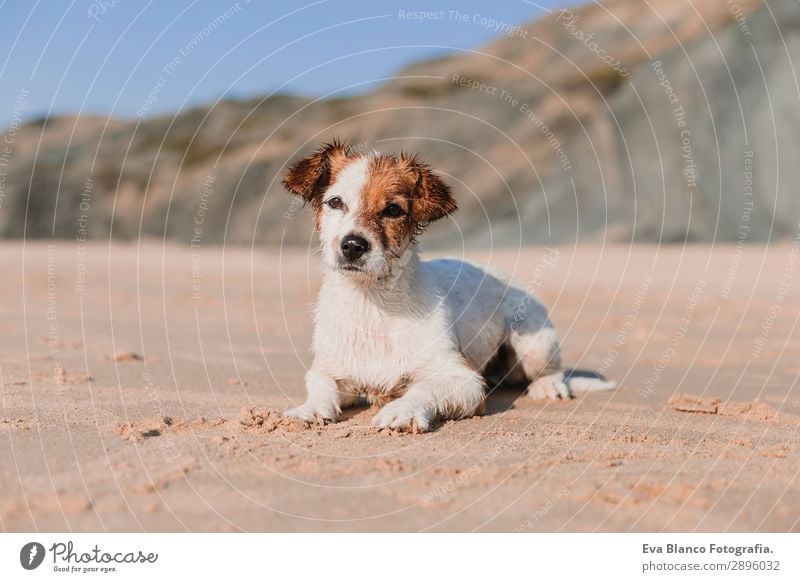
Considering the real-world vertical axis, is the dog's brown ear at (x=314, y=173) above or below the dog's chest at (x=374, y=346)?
above

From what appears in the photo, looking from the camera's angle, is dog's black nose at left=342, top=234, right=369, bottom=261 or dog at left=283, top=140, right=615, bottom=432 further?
dog at left=283, top=140, right=615, bottom=432

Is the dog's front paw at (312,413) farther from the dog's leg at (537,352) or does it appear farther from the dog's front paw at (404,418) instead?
the dog's leg at (537,352)

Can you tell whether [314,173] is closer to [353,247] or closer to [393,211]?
[393,211]

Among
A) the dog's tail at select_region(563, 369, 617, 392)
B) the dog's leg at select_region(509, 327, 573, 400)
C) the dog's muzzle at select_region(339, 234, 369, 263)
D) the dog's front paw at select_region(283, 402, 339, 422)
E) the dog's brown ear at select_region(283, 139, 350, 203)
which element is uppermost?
the dog's brown ear at select_region(283, 139, 350, 203)

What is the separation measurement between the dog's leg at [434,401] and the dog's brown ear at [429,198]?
139cm

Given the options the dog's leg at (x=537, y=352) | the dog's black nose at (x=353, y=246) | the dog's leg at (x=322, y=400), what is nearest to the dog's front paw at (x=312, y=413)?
the dog's leg at (x=322, y=400)

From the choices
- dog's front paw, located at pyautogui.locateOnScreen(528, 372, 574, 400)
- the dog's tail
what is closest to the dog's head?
dog's front paw, located at pyautogui.locateOnScreen(528, 372, 574, 400)

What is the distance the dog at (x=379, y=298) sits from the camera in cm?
781

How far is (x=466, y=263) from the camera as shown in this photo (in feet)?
32.8

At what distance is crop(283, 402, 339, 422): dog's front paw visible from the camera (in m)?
7.56

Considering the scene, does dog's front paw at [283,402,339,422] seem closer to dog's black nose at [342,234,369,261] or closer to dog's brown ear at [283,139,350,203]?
dog's black nose at [342,234,369,261]

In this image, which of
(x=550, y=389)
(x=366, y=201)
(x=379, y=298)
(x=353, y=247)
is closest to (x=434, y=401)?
(x=379, y=298)

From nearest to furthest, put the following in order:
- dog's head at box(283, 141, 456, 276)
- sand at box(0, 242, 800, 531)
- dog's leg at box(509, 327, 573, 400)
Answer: sand at box(0, 242, 800, 531)
dog's head at box(283, 141, 456, 276)
dog's leg at box(509, 327, 573, 400)

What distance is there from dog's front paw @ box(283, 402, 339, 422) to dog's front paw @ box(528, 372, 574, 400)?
2593 mm
